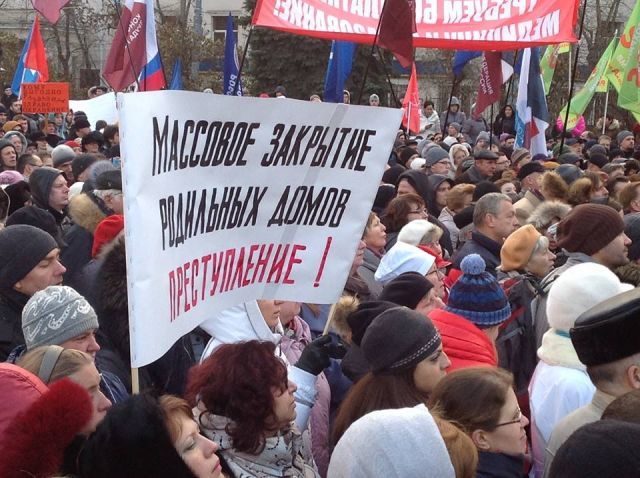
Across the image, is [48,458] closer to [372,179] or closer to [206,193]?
[206,193]

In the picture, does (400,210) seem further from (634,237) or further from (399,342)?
(399,342)

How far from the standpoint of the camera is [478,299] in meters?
4.82

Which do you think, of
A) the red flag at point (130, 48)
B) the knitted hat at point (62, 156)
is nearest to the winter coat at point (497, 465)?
the red flag at point (130, 48)

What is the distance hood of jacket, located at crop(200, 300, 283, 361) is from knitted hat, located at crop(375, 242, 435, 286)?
4.82 feet

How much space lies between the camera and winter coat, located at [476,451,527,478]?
3.45 metres

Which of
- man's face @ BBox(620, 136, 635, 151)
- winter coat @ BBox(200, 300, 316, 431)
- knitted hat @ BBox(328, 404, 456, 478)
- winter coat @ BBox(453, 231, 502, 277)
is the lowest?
man's face @ BBox(620, 136, 635, 151)

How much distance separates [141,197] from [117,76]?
8.56 metres

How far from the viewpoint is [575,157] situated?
1357 centimetres

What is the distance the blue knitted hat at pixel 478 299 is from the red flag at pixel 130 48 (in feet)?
21.4

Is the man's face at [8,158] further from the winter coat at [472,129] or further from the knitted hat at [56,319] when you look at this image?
the winter coat at [472,129]

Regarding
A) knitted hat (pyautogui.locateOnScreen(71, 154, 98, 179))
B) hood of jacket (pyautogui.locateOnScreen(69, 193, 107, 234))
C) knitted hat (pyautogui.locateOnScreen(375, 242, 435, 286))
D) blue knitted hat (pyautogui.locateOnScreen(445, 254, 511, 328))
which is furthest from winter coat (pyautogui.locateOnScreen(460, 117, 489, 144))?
blue knitted hat (pyautogui.locateOnScreen(445, 254, 511, 328))

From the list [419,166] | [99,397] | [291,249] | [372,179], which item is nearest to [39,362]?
[99,397]

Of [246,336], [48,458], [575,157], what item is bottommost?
[575,157]

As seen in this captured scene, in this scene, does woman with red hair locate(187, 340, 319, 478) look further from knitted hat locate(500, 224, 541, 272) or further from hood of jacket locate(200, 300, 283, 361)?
knitted hat locate(500, 224, 541, 272)
